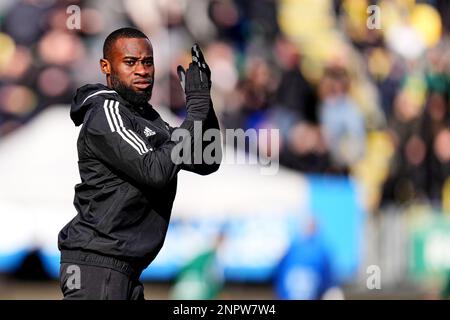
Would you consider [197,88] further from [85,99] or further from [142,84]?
[85,99]

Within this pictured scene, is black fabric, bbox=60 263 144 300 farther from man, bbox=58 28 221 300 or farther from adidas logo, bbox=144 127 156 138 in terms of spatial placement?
adidas logo, bbox=144 127 156 138

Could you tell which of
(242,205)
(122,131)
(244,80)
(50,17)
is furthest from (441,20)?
(122,131)

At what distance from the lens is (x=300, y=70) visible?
11289 millimetres

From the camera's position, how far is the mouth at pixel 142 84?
4867 millimetres

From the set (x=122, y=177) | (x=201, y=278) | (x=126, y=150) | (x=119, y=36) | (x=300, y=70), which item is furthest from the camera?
(x=300, y=70)

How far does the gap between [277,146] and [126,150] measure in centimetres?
615

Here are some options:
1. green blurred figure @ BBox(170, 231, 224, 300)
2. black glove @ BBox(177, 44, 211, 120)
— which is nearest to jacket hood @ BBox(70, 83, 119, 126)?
black glove @ BBox(177, 44, 211, 120)

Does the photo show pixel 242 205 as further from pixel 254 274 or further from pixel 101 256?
pixel 101 256

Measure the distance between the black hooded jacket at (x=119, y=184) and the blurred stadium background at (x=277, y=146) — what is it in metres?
5.42

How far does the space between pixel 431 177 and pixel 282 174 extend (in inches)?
75.6

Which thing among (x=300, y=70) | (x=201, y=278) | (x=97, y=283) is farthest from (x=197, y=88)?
(x=300, y=70)

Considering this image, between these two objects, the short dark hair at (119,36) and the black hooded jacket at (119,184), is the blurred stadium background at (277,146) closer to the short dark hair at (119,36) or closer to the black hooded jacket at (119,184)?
the short dark hair at (119,36)

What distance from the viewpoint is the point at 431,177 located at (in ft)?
38.4

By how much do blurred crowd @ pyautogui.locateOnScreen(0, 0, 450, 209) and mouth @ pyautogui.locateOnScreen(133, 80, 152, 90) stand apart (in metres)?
5.41
